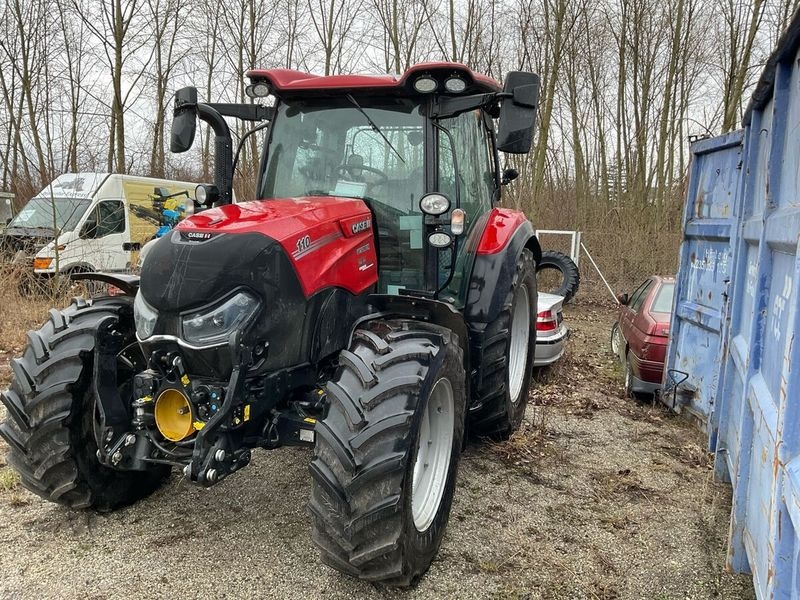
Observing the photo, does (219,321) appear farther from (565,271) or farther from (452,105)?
(565,271)

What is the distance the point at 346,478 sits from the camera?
2.47m

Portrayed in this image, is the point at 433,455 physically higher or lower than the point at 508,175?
lower

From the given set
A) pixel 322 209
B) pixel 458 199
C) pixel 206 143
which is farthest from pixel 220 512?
pixel 206 143

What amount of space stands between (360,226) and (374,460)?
134cm

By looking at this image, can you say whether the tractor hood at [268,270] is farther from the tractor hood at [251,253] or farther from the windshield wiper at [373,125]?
the windshield wiper at [373,125]

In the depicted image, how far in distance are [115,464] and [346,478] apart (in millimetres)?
1167

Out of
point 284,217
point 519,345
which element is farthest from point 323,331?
point 519,345

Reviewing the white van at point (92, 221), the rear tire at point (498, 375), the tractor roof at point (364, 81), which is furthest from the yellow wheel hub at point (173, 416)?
the white van at point (92, 221)

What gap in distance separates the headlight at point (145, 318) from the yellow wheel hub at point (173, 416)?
282mm

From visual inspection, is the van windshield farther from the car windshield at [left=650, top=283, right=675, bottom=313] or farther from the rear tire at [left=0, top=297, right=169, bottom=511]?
the car windshield at [left=650, top=283, right=675, bottom=313]

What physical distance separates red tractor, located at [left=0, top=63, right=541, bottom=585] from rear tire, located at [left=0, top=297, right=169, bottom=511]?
1 cm

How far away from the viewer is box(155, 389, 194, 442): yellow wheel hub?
2717mm

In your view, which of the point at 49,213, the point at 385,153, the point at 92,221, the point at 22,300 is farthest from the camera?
the point at 92,221

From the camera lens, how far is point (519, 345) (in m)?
4.92
